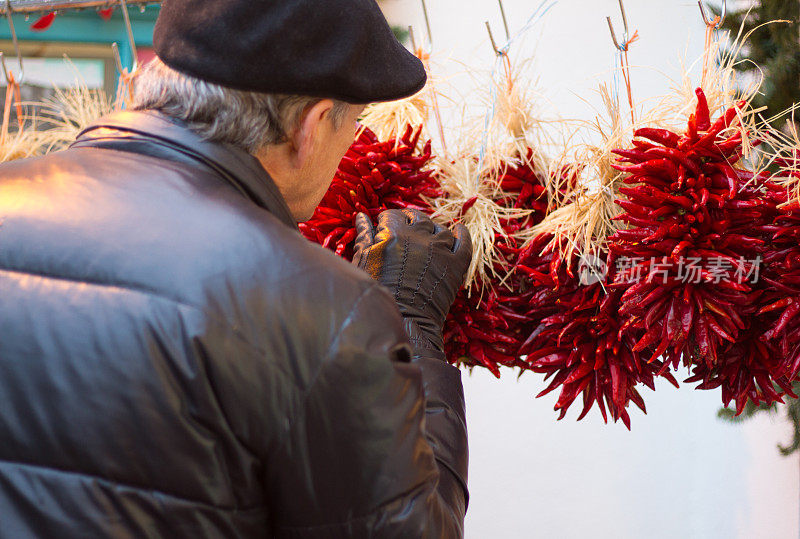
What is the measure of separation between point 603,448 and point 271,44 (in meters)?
1.97

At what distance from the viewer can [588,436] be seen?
7.76 feet

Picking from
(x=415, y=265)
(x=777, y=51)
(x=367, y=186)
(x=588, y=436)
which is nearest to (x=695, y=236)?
(x=415, y=265)

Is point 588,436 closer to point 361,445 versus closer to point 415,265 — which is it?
point 415,265

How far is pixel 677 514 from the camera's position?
231 centimetres

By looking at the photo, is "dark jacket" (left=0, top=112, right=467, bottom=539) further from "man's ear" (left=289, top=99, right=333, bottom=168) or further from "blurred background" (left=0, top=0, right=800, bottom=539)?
"blurred background" (left=0, top=0, right=800, bottom=539)

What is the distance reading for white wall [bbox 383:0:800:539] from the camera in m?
2.24

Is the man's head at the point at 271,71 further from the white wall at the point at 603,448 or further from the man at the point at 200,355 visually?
the white wall at the point at 603,448

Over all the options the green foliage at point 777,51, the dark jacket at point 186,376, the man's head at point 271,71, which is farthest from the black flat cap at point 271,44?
the green foliage at point 777,51

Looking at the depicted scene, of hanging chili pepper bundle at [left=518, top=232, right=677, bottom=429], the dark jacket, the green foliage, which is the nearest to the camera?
the dark jacket

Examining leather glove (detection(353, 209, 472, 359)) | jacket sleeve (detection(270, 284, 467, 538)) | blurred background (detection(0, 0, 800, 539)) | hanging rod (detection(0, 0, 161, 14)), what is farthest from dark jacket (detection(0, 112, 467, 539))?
blurred background (detection(0, 0, 800, 539))

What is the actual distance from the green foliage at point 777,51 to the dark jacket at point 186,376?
1.45m

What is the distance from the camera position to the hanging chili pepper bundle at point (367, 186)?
3.74 feet

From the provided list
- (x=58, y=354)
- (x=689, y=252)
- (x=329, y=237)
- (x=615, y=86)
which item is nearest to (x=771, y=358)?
(x=689, y=252)

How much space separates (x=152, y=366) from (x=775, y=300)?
76 centimetres
